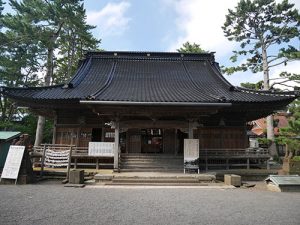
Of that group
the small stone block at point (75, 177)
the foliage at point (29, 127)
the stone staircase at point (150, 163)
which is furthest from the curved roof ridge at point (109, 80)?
the foliage at point (29, 127)

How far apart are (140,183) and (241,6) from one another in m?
22.2

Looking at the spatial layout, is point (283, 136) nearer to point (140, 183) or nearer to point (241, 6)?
point (140, 183)

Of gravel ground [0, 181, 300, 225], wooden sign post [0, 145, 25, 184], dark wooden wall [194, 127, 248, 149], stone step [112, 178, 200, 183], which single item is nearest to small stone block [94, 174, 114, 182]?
stone step [112, 178, 200, 183]

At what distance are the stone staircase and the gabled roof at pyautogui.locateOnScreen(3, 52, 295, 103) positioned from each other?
360 centimetres

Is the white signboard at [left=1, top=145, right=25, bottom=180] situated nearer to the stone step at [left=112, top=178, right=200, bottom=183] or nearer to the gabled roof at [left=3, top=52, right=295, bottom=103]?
the gabled roof at [left=3, top=52, right=295, bottom=103]

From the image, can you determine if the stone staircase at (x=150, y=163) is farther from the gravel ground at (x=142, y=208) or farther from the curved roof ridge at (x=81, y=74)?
the curved roof ridge at (x=81, y=74)

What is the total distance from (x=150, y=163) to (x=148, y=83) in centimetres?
630

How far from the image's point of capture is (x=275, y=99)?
15.1 m

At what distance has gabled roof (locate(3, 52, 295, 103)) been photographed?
48.1 ft

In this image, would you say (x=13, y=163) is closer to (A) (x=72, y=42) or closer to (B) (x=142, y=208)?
(B) (x=142, y=208)

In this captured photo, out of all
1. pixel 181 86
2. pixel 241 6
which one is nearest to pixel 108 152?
pixel 181 86

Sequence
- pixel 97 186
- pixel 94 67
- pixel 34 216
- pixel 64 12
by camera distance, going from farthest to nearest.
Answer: pixel 64 12 → pixel 94 67 → pixel 97 186 → pixel 34 216

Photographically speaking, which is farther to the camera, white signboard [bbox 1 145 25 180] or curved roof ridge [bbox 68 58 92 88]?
curved roof ridge [bbox 68 58 92 88]

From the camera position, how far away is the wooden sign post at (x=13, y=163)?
11000mm
